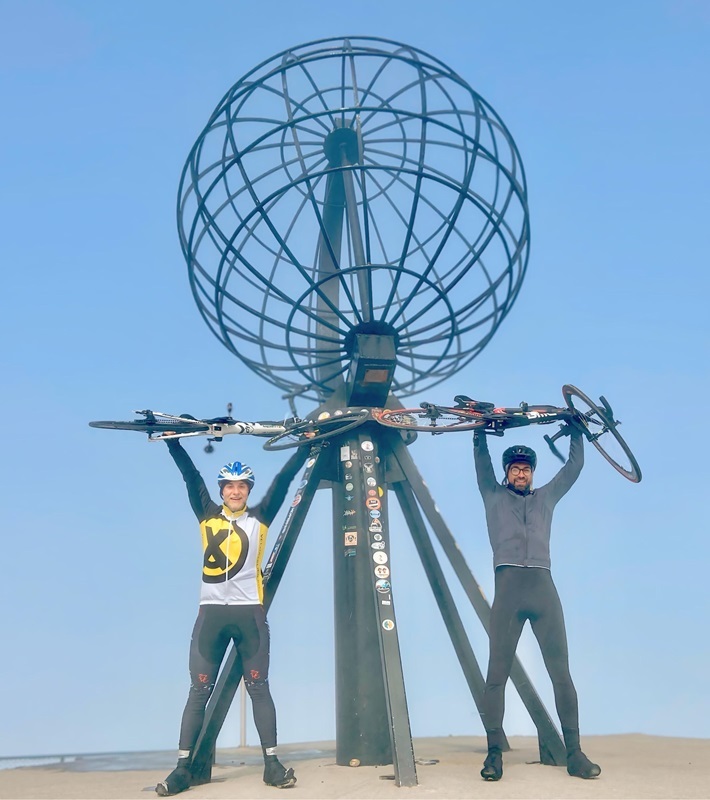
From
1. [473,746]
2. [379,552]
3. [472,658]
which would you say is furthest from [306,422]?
[473,746]

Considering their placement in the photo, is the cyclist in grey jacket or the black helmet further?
the black helmet

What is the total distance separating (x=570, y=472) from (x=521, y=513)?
2.10ft

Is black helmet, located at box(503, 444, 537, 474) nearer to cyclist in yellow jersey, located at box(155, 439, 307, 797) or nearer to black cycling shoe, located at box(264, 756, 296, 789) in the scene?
cyclist in yellow jersey, located at box(155, 439, 307, 797)

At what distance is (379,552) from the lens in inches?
312

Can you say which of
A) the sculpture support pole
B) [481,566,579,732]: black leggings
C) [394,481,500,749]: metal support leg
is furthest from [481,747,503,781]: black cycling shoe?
[394,481,500,749]: metal support leg

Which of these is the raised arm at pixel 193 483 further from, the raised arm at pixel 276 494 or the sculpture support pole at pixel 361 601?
the sculpture support pole at pixel 361 601

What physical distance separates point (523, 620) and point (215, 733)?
9.04 feet

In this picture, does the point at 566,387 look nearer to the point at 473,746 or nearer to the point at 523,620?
the point at 523,620

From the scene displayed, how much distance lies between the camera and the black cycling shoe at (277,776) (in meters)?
6.40

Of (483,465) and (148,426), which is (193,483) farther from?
(483,465)

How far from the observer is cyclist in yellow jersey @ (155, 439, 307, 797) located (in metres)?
6.57

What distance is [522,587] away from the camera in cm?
704

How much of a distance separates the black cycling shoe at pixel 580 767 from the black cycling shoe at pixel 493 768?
1.80 ft

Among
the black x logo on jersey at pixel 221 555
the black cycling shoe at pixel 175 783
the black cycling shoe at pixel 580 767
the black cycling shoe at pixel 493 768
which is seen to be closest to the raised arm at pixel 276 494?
the black x logo on jersey at pixel 221 555
